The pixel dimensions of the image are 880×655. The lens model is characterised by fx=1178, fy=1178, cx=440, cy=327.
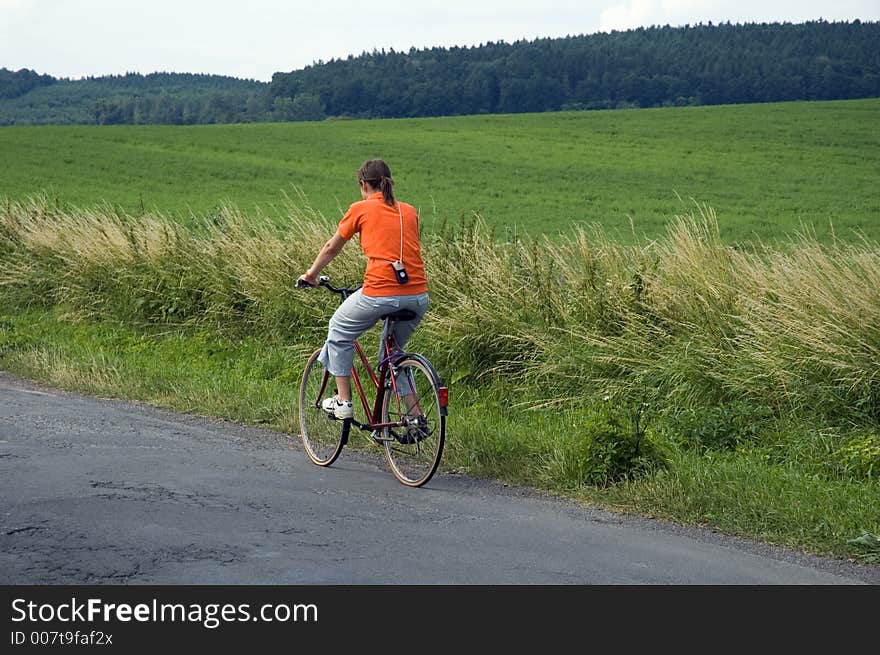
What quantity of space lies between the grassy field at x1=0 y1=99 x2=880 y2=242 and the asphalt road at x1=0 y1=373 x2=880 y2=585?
71.3 ft

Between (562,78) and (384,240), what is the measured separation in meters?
105

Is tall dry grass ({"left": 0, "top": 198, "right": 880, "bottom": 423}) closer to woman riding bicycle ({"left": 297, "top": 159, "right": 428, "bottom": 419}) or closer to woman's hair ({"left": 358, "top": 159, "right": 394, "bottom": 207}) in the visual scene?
woman riding bicycle ({"left": 297, "top": 159, "right": 428, "bottom": 419})

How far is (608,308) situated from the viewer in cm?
1170

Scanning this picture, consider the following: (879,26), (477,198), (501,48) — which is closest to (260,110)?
(501,48)

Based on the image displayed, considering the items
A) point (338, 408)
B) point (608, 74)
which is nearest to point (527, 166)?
point (338, 408)

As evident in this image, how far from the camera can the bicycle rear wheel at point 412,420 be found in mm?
8031

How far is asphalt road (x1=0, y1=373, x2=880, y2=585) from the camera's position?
18.5 feet

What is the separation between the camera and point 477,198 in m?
43.1

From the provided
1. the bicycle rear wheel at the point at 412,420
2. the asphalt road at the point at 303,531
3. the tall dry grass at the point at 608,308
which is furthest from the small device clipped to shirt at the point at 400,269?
the tall dry grass at the point at 608,308

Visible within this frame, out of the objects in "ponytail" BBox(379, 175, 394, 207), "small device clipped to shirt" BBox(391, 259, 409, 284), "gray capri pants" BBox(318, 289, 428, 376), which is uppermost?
"ponytail" BBox(379, 175, 394, 207)

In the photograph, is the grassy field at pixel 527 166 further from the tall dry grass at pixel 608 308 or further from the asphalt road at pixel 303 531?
the asphalt road at pixel 303 531

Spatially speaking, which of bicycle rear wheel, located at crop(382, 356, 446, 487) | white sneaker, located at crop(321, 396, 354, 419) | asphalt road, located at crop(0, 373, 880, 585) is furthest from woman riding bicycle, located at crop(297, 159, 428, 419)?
asphalt road, located at crop(0, 373, 880, 585)

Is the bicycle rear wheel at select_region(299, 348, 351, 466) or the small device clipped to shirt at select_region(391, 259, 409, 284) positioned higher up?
the small device clipped to shirt at select_region(391, 259, 409, 284)

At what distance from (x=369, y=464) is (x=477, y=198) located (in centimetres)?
3488
